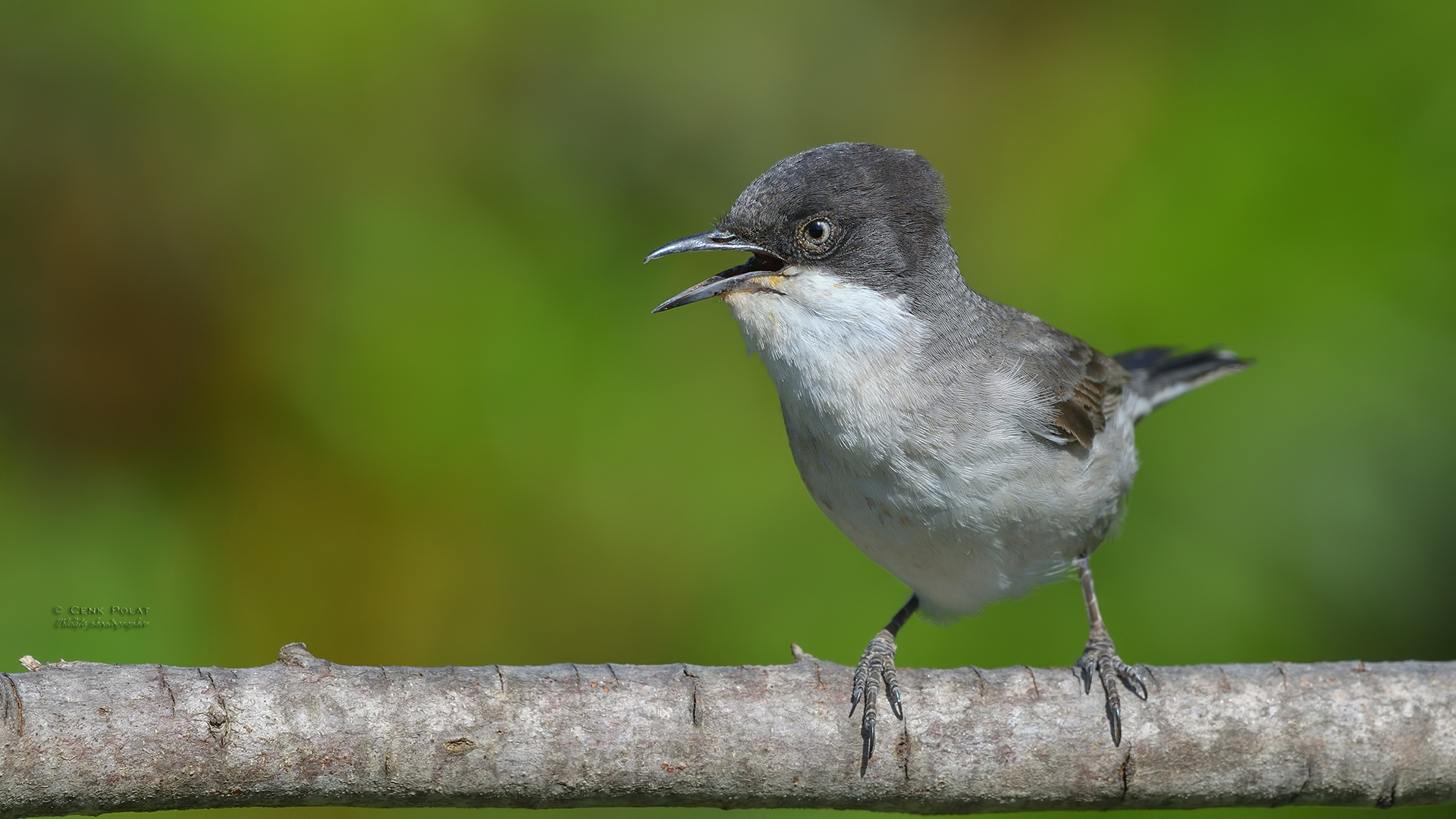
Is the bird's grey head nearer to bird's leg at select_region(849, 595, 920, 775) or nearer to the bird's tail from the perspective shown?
bird's leg at select_region(849, 595, 920, 775)

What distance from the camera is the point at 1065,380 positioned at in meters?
4.45

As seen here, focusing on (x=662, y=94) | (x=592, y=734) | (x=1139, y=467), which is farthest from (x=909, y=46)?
(x=592, y=734)

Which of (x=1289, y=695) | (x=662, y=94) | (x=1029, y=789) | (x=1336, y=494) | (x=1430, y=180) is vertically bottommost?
(x=1029, y=789)

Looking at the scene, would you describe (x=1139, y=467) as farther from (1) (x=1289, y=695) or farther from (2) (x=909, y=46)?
(2) (x=909, y=46)

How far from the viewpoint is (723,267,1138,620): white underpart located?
3859 millimetres

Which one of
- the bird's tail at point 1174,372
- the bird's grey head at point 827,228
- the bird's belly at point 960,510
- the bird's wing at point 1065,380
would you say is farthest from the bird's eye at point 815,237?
the bird's tail at point 1174,372

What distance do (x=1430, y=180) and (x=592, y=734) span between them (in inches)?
190

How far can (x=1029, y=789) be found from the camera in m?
3.40

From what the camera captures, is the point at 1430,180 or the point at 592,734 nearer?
the point at 592,734

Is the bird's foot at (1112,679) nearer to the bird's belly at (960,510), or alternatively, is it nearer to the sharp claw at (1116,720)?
the sharp claw at (1116,720)

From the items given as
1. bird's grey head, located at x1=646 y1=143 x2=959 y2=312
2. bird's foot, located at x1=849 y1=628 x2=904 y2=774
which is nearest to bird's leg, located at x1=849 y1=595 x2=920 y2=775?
bird's foot, located at x1=849 y1=628 x2=904 y2=774

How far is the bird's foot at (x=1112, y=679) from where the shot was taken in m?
3.50

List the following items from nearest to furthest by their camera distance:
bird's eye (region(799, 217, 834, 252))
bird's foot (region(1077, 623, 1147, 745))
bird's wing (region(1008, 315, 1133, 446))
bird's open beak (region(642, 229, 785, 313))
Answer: bird's foot (region(1077, 623, 1147, 745)) → bird's open beak (region(642, 229, 785, 313)) → bird's eye (region(799, 217, 834, 252)) → bird's wing (region(1008, 315, 1133, 446))

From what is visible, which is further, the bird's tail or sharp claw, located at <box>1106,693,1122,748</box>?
the bird's tail
